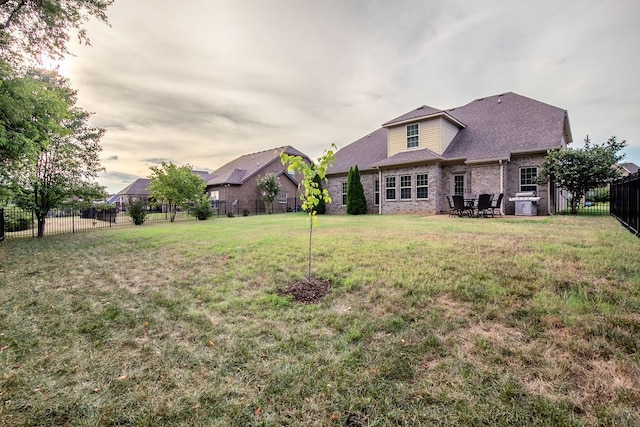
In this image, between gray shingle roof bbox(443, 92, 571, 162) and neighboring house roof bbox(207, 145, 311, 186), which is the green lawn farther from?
neighboring house roof bbox(207, 145, 311, 186)

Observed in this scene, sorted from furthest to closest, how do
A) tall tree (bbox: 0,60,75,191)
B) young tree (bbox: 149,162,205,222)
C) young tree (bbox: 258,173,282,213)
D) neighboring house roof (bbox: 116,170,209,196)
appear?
1. neighboring house roof (bbox: 116,170,209,196)
2. young tree (bbox: 258,173,282,213)
3. young tree (bbox: 149,162,205,222)
4. tall tree (bbox: 0,60,75,191)

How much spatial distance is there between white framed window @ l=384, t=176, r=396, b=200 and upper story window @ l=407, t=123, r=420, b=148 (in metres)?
2.21

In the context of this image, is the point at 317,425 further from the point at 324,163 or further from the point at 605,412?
the point at 324,163

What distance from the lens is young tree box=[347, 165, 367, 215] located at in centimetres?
1811

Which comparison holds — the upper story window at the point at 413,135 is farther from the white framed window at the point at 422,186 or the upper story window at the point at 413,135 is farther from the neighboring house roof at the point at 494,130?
the white framed window at the point at 422,186

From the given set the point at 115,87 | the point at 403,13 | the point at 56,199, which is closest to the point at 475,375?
the point at 403,13

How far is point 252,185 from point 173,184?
10228 millimetres

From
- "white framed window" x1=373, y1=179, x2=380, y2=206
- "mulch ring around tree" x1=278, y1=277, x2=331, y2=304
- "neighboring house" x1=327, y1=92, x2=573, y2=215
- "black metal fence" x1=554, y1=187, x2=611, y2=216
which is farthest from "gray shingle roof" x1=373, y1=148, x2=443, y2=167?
"mulch ring around tree" x1=278, y1=277, x2=331, y2=304

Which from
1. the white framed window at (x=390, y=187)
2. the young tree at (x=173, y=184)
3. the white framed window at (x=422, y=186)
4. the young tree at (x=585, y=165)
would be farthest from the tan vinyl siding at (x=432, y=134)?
the young tree at (x=173, y=184)

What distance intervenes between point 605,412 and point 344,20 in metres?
11.7

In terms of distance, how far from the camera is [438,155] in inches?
610

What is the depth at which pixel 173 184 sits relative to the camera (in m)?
18.5

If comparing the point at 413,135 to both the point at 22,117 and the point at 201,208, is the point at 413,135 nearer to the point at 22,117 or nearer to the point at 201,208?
the point at 201,208

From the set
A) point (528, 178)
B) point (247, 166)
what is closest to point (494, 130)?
point (528, 178)
